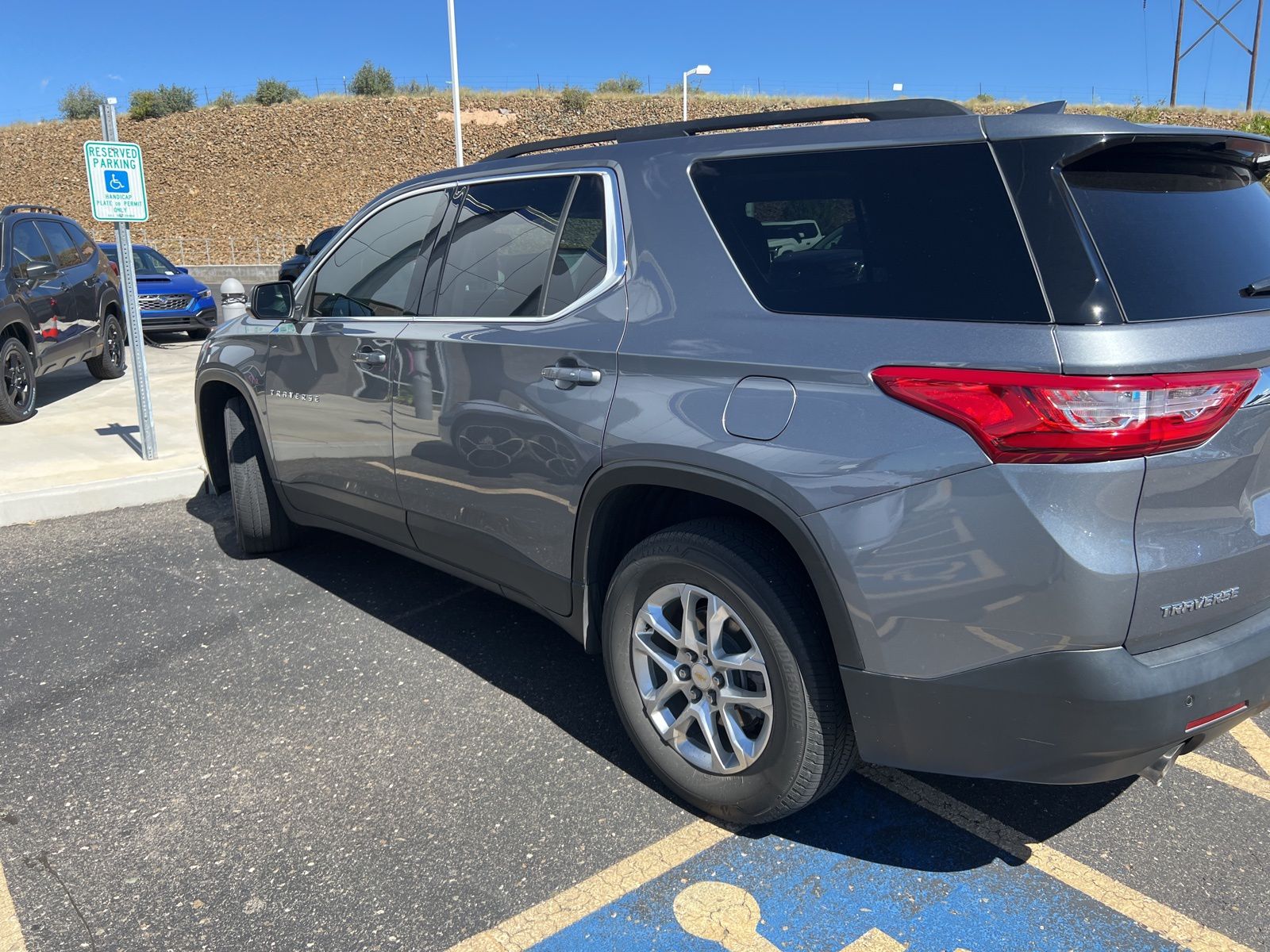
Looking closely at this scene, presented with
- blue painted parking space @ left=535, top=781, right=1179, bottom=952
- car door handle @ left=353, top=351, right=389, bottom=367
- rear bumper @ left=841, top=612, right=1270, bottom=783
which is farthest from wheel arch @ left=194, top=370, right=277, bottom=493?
rear bumper @ left=841, top=612, right=1270, bottom=783

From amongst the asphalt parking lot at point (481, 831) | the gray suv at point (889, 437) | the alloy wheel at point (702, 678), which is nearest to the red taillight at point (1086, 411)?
the gray suv at point (889, 437)

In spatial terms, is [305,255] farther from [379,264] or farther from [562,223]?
[562,223]

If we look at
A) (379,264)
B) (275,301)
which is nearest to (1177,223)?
(379,264)

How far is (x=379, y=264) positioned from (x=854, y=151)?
7.18ft

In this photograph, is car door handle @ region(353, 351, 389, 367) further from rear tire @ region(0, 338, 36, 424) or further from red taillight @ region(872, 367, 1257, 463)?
rear tire @ region(0, 338, 36, 424)

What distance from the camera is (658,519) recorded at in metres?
3.12

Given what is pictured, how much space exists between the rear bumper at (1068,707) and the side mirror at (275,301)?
3.12 meters

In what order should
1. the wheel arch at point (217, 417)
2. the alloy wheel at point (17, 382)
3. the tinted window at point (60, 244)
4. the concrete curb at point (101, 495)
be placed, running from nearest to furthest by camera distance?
the wheel arch at point (217, 417) < the concrete curb at point (101, 495) < the alloy wheel at point (17, 382) < the tinted window at point (60, 244)

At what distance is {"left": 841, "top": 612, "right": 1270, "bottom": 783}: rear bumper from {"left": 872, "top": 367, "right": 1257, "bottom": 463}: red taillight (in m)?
0.44

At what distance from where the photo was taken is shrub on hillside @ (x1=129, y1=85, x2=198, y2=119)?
5162 cm

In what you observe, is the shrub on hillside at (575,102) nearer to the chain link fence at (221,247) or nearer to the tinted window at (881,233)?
the chain link fence at (221,247)

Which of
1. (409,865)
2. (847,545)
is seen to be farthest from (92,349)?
(847,545)

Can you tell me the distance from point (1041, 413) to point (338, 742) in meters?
2.47

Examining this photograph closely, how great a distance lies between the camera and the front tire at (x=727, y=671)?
2.55 metres
